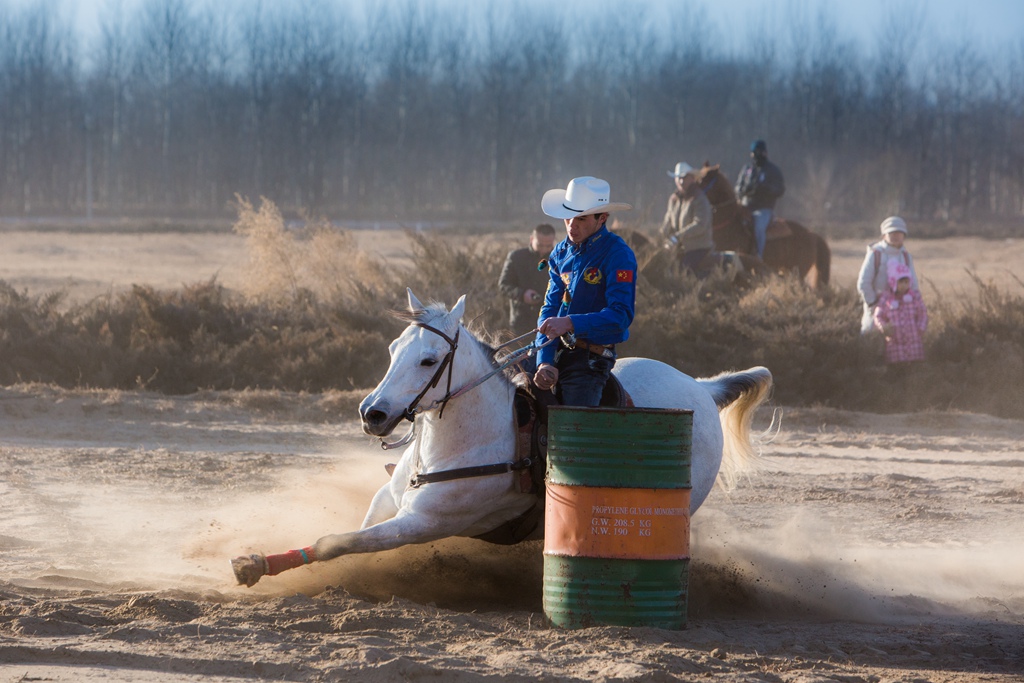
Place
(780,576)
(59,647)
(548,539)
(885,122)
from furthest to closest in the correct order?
(885,122), (780,576), (548,539), (59,647)

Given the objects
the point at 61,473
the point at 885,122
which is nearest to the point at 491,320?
the point at 61,473

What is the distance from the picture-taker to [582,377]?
238 inches

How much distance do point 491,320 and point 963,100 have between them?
60.7 meters

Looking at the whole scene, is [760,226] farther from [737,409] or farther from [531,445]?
[531,445]

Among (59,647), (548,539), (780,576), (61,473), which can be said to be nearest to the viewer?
(59,647)

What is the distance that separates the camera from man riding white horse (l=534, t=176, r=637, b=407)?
587 cm

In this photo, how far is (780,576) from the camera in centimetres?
694

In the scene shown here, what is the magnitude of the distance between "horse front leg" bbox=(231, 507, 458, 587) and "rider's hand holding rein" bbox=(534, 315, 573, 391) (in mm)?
834

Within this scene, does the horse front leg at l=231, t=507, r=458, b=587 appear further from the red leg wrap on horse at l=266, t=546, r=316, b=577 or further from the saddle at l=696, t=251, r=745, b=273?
the saddle at l=696, t=251, r=745, b=273

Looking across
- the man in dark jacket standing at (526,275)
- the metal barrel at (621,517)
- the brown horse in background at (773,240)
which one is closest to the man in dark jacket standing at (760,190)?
the brown horse in background at (773,240)

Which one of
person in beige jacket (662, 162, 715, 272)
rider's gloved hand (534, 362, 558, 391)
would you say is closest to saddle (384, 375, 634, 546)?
rider's gloved hand (534, 362, 558, 391)

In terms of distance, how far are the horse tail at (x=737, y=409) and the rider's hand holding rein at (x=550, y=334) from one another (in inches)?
78.7

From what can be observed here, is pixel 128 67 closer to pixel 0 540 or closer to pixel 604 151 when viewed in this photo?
pixel 604 151

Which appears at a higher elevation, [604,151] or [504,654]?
[604,151]
